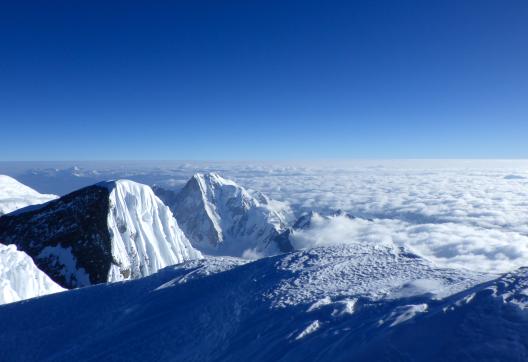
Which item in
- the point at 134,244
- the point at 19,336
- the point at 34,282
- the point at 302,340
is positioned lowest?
the point at 134,244

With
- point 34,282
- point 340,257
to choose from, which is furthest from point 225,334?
point 34,282

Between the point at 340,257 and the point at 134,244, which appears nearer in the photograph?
the point at 340,257

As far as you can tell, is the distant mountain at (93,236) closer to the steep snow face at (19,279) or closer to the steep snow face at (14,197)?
the steep snow face at (19,279)

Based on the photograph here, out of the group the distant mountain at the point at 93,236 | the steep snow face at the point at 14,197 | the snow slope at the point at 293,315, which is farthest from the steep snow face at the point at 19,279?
the steep snow face at the point at 14,197

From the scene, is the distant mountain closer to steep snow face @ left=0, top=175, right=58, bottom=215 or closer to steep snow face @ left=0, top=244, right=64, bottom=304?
steep snow face @ left=0, top=244, right=64, bottom=304

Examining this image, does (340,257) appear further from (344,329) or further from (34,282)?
(34,282)

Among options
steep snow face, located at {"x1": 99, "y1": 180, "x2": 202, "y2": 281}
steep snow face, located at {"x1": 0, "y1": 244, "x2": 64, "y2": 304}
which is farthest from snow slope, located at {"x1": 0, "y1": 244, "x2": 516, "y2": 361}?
steep snow face, located at {"x1": 99, "y1": 180, "x2": 202, "y2": 281}
